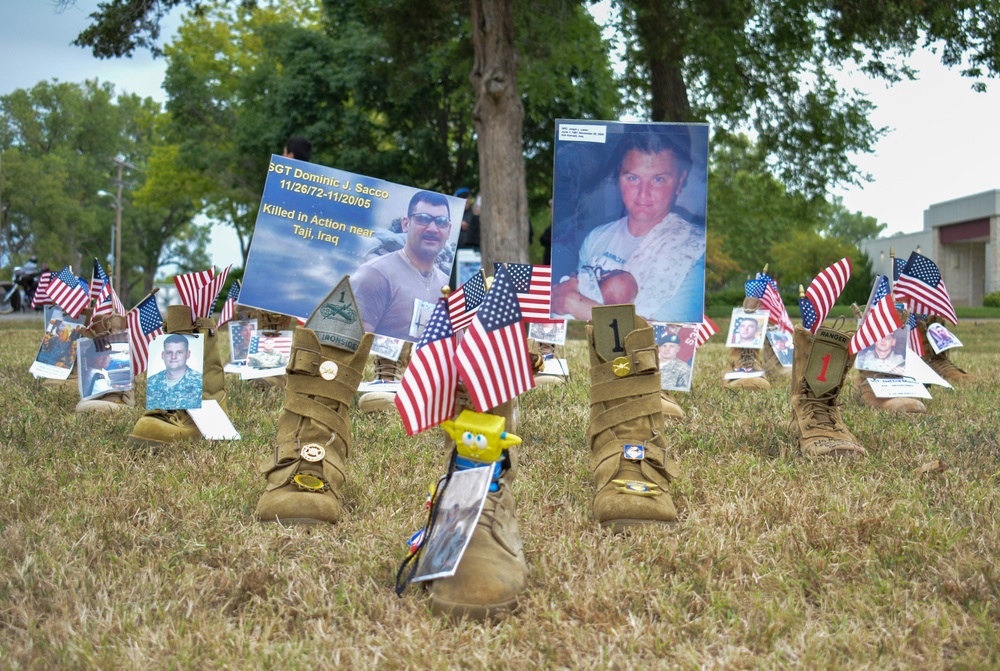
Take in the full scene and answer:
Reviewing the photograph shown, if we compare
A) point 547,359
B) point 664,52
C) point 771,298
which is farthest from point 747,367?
point 664,52

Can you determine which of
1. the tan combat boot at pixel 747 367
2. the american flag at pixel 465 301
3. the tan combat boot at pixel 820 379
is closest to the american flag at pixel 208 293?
the american flag at pixel 465 301

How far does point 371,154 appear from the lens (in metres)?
24.7

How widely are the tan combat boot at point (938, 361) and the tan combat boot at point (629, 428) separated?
4.26 meters

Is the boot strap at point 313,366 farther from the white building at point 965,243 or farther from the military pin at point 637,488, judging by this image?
the white building at point 965,243

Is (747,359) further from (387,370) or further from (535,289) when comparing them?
(535,289)

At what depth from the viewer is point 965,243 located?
46531mm

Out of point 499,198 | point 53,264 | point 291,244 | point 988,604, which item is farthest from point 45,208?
point 988,604

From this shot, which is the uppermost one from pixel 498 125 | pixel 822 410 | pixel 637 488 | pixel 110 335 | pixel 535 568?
pixel 498 125

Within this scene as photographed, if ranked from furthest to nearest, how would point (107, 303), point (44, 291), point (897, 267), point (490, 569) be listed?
point (897, 267) < point (44, 291) < point (107, 303) < point (490, 569)

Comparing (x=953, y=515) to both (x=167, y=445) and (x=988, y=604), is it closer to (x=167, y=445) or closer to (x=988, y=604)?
(x=988, y=604)

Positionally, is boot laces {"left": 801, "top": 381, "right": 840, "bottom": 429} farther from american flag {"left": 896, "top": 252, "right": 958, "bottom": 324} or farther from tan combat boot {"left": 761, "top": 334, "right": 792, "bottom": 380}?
tan combat boot {"left": 761, "top": 334, "right": 792, "bottom": 380}

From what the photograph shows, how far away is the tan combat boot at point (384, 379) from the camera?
495 centimetres

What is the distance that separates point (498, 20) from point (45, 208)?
138 ft

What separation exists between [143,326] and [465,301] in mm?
2321
